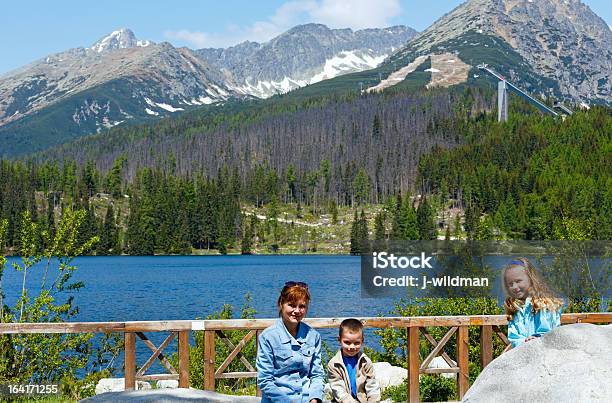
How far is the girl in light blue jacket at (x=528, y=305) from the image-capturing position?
6.54 meters

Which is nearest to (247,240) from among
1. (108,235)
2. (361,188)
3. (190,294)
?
(108,235)

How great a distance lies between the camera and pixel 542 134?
16475cm

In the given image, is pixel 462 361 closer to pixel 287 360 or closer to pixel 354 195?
pixel 287 360

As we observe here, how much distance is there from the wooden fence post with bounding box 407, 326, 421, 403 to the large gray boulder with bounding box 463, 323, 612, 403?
3.98m

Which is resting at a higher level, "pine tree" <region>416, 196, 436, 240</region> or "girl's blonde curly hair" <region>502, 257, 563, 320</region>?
"pine tree" <region>416, 196, 436, 240</region>

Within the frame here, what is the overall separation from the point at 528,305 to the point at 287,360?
7.43 feet

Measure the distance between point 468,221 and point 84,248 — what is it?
428 ft

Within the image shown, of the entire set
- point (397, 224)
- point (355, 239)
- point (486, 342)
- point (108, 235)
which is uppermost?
point (397, 224)

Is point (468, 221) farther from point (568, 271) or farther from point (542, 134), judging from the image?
point (568, 271)

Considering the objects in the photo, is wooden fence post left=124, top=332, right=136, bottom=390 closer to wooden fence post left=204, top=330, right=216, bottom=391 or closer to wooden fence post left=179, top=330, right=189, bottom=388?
wooden fence post left=179, top=330, right=189, bottom=388

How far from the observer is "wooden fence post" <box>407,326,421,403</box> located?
966cm

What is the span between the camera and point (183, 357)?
9383 mm

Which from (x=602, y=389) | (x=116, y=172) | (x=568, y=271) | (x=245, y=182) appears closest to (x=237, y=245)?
(x=245, y=182)

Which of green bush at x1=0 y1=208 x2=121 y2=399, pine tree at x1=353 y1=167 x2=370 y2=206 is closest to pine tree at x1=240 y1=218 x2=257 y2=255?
pine tree at x1=353 y1=167 x2=370 y2=206
